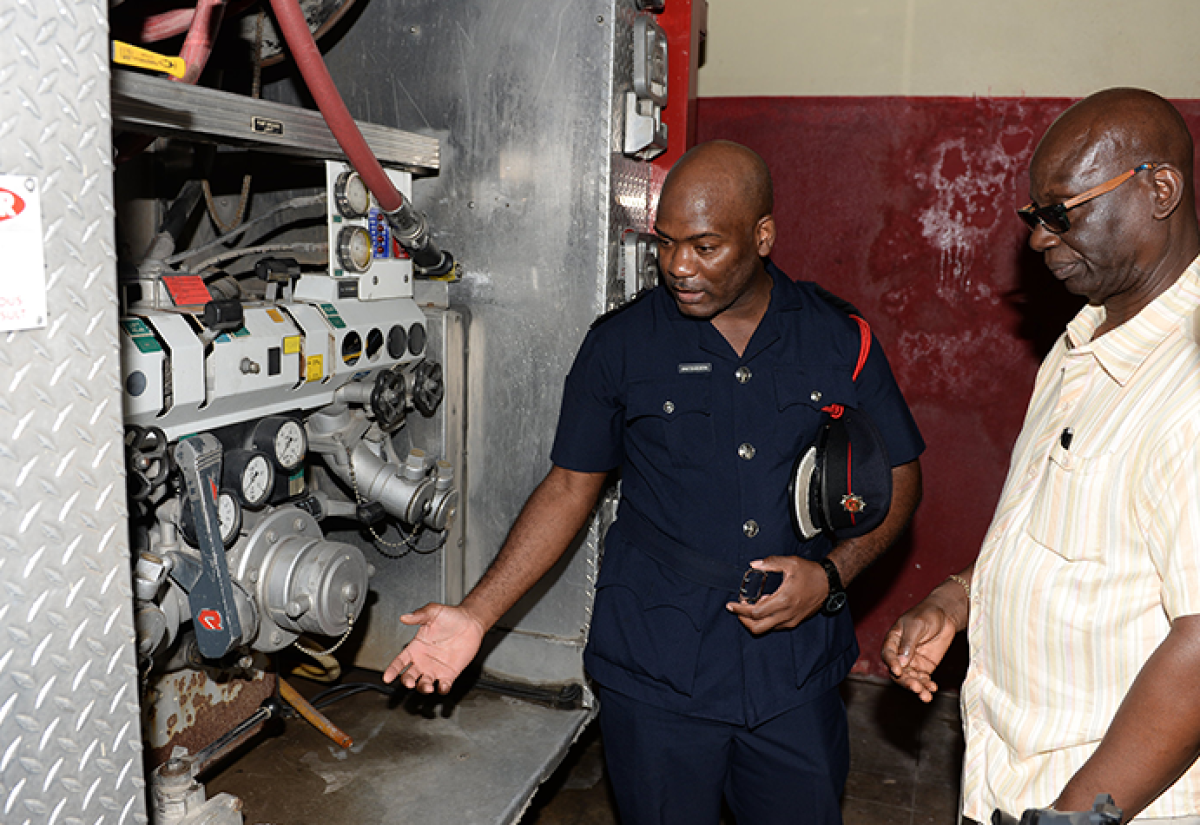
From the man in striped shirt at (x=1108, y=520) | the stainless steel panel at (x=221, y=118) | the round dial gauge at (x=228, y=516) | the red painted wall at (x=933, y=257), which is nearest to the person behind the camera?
the man in striped shirt at (x=1108, y=520)

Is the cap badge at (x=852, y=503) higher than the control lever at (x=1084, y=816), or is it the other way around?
the cap badge at (x=852, y=503)

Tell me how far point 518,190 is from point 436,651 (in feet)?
4.50

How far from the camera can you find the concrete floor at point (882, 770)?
3092 millimetres

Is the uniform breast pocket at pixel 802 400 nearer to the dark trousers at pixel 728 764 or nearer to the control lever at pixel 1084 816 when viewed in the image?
the dark trousers at pixel 728 764

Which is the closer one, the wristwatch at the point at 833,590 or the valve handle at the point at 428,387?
the wristwatch at the point at 833,590

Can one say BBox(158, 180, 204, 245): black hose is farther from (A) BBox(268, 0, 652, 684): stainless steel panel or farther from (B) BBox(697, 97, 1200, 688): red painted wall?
(B) BBox(697, 97, 1200, 688): red painted wall

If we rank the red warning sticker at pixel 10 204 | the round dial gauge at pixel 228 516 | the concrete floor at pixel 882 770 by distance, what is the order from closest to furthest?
the red warning sticker at pixel 10 204
the round dial gauge at pixel 228 516
the concrete floor at pixel 882 770

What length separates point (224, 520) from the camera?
6.66ft

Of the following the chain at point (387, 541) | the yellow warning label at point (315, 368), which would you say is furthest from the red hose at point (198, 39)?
the chain at point (387, 541)

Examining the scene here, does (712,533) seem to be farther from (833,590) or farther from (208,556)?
(208,556)

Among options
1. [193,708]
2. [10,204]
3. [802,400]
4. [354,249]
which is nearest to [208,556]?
[193,708]

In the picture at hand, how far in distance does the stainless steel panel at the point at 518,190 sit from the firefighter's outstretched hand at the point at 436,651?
2.89ft

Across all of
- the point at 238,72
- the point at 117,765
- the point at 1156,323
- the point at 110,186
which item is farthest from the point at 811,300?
the point at 238,72

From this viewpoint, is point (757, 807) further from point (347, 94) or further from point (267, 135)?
Answer: point (347, 94)
